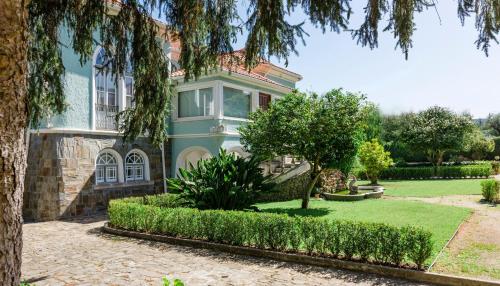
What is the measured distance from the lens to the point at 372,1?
5.61 metres

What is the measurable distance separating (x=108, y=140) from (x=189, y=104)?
15.2ft

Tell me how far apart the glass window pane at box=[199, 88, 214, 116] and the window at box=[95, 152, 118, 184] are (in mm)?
4992

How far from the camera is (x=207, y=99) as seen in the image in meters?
19.0

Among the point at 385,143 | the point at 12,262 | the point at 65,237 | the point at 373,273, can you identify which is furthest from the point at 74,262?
the point at 385,143

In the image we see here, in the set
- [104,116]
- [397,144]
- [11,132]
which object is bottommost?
[11,132]

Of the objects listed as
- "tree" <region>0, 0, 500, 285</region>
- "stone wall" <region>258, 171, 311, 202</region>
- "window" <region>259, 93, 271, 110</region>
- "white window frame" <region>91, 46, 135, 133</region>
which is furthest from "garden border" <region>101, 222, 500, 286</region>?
"window" <region>259, 93, 271, 110</region>

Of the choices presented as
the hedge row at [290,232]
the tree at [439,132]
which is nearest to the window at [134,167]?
the hedge row at [290,232]

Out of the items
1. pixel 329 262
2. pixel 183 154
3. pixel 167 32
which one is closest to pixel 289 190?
pixel 183 154

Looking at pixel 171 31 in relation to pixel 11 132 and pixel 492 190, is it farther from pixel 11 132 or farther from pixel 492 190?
pixel 492 190

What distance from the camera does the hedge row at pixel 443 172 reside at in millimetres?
31531

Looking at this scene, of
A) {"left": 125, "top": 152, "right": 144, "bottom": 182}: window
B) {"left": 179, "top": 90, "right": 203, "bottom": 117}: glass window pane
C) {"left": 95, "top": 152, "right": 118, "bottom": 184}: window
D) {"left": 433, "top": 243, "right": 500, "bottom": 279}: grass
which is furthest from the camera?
{"left": 179, "top": 90, "right": 203, "bottom": 117}: glass window pane

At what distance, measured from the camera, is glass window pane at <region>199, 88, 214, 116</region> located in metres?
18.7

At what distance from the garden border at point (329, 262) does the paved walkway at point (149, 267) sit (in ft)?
0.66

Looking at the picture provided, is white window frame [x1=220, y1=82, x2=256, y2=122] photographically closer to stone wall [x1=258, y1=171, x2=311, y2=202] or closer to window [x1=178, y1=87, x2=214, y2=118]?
window [x1=178, y1=87, x2=214, y2=118]
